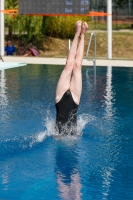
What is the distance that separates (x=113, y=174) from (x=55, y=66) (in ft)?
48.4

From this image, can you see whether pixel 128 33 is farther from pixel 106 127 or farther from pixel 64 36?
pixel 106 127

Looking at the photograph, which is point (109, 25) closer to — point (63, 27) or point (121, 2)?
point (63, 27)

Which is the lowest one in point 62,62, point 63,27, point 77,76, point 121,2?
point 62,62

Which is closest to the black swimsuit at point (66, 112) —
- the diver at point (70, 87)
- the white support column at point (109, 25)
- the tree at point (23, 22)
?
the diver at point (70, 87)

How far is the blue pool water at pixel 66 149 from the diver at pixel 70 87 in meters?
0.33

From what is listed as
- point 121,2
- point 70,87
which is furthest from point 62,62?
point 121,2

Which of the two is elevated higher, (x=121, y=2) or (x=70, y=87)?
(x=121, y=2)

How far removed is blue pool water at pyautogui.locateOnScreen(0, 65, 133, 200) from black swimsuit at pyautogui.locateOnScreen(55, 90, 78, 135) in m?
0.24

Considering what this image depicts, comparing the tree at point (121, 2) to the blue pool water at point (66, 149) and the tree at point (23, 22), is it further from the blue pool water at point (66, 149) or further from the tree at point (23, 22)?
the blue pool water at point (66, 149)

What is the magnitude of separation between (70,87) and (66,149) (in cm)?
108

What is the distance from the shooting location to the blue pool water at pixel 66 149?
7.43 meters

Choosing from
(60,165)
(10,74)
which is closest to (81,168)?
(60,165)

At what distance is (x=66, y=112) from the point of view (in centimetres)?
979

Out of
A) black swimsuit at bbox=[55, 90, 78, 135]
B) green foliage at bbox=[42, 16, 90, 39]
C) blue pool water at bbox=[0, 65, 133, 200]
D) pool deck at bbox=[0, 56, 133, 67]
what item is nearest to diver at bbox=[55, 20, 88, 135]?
black swimsuit at bbox=[55, 90, 78, 135]
